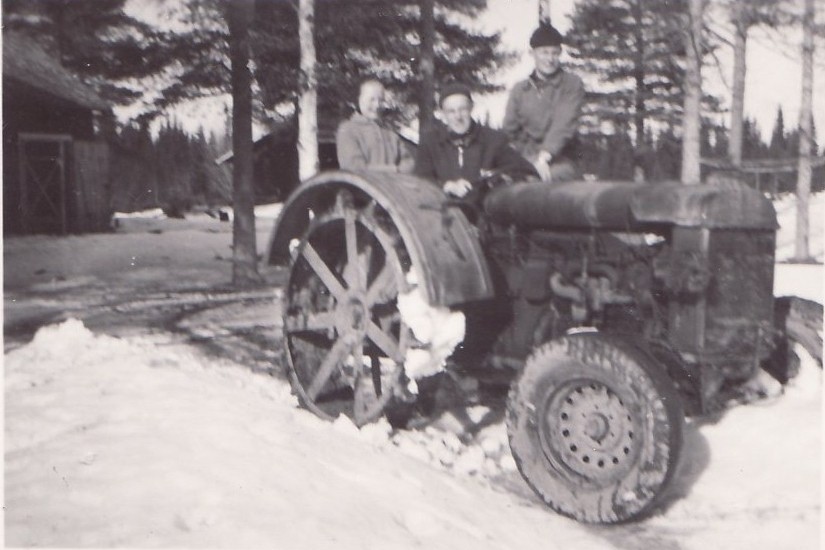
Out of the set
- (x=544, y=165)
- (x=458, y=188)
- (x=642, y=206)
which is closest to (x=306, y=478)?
(x=458, y=188)

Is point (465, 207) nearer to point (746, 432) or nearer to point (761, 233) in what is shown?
point (761, 233)

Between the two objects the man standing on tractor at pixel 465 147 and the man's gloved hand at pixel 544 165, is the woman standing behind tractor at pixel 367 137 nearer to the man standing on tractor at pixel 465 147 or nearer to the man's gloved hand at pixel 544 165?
the man standing on tractor at pixel 465 147

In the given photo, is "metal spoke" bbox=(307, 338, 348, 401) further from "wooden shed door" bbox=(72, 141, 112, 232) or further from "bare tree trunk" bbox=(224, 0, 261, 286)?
"wooden shed door" bbox=(72, 141, 112, 232)

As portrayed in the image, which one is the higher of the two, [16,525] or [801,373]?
[801,373]

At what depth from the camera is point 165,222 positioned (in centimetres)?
2216

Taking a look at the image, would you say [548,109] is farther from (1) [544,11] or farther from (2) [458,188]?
(2) [458,188]

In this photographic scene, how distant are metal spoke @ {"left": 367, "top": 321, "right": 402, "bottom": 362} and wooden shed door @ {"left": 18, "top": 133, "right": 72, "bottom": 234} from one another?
36.1 feet

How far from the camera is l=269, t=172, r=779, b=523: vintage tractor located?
3.24 meters

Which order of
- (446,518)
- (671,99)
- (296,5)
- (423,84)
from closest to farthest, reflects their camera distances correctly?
(446,518)
(296,5)
(423,84)
(671,99)

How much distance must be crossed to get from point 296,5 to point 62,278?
4.17 meters

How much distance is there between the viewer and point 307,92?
8938mm

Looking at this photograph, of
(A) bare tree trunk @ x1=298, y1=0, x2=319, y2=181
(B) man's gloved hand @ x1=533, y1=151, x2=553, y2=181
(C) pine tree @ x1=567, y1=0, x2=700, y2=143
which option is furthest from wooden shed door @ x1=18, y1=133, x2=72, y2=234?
(B) man's gloved hand @ x1=533, y1=151, x2=553, y2=181

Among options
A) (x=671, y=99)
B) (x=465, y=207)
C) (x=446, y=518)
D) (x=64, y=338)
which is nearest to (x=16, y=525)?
(x=446, y=518)

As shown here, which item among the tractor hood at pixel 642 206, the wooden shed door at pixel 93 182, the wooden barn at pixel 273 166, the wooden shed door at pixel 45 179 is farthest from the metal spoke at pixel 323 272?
the wooden barn at pixel 273 166
